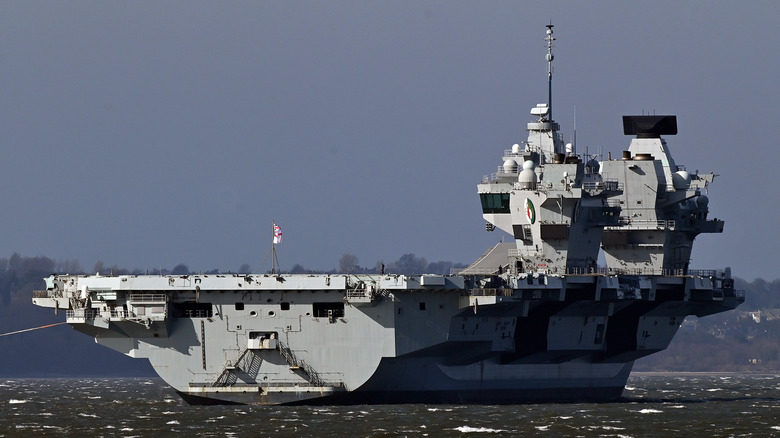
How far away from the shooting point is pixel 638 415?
49.4m

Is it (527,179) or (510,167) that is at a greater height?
(510,167)

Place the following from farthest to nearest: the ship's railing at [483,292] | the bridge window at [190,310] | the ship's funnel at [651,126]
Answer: the ship's funnel at [651,126], the ship's railing at [483,292], the bridge window at [190,310]

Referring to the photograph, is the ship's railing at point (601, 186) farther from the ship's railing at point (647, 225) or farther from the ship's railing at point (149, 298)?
the ship's railing at point (149, 298)

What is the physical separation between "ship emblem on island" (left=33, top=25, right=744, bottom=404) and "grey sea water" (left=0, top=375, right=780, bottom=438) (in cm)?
121

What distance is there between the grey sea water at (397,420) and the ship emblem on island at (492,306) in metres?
1.21

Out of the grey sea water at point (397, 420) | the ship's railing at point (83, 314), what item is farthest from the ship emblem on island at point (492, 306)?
the grey sea water at point (397, 420)

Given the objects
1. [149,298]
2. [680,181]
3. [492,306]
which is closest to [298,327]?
[149,298]

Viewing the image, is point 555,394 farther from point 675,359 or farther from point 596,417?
point 675,359

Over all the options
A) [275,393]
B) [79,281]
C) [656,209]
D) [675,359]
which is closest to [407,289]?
[275,393]

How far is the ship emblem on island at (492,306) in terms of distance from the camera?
160 feet

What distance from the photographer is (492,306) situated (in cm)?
5066

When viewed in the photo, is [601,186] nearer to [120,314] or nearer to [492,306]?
[492,306]

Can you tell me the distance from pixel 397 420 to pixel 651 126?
22.0 metres

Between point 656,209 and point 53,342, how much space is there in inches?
3271
